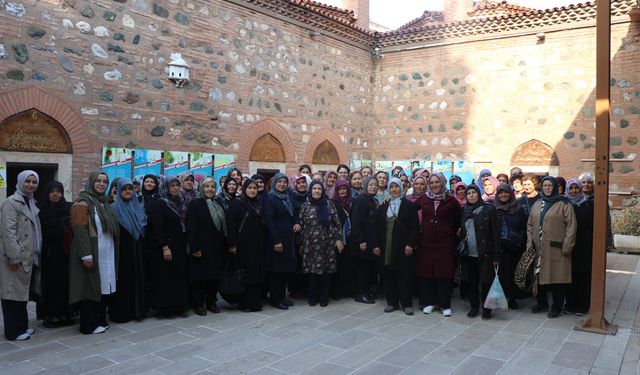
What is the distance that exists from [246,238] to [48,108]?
3.80 meters

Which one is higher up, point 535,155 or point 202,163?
point 535,155

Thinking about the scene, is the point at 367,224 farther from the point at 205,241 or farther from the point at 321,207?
the point at 205,241

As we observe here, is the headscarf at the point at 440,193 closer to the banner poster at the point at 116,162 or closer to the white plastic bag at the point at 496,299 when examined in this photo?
the white plastic bag at the point at 496,299

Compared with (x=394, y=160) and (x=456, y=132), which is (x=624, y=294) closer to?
(x=456, y=132)

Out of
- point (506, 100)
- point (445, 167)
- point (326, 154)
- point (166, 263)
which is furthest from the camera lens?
point (445, 167)

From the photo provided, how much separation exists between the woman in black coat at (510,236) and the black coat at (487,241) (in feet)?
1.36

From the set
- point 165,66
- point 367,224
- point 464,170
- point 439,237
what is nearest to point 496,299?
point 439,237

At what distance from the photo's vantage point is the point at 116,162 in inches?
310

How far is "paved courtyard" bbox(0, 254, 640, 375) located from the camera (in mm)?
4043

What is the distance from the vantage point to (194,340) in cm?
471

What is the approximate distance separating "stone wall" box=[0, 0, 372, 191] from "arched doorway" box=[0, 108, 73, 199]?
0.32 metres

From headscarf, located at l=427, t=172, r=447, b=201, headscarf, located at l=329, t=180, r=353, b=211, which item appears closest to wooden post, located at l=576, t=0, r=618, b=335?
headscarf, located at l=427, t=172, r=447, b=201

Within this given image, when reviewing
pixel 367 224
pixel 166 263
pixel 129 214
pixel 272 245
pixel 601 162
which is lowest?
pixel 166 263

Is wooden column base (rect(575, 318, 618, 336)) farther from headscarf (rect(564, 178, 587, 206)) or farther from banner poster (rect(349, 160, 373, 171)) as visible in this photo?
banner poster (rect(349, 160, 373, 171))
